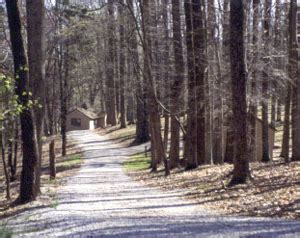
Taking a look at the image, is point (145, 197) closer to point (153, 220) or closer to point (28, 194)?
point (28, 194)

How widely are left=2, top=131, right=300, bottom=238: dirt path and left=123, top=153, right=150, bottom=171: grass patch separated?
9634mm

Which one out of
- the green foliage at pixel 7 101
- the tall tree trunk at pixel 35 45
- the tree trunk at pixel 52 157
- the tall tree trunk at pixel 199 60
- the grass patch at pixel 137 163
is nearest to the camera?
the green foliage at pixel 7 101

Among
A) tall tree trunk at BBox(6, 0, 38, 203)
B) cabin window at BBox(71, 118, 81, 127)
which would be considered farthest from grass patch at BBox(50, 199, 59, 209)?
cabin window at BBox(71, 118, 81, 127)

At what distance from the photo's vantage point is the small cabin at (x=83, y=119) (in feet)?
291

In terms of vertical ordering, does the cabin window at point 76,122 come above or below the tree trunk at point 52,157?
below

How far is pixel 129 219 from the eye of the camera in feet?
40.9

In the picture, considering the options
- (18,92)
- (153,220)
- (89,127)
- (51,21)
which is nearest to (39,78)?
(18,92)

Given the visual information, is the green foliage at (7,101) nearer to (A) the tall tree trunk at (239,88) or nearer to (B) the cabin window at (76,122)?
(A) the tall tree trunk at (239,88)

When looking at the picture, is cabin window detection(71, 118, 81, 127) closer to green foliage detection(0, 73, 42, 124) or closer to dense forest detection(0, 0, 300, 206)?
dense forest detection(0, 0, 300, 206)

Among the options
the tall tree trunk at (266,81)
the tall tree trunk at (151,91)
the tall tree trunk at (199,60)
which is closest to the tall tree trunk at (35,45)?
the tall tree trunk at (151,91)

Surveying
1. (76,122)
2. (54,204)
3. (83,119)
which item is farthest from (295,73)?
(76,122)

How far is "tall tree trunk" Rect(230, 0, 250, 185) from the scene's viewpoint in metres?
17.3

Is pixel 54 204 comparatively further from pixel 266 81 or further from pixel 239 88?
pixel 266 81

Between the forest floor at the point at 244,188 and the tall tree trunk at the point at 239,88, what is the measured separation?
56cm
